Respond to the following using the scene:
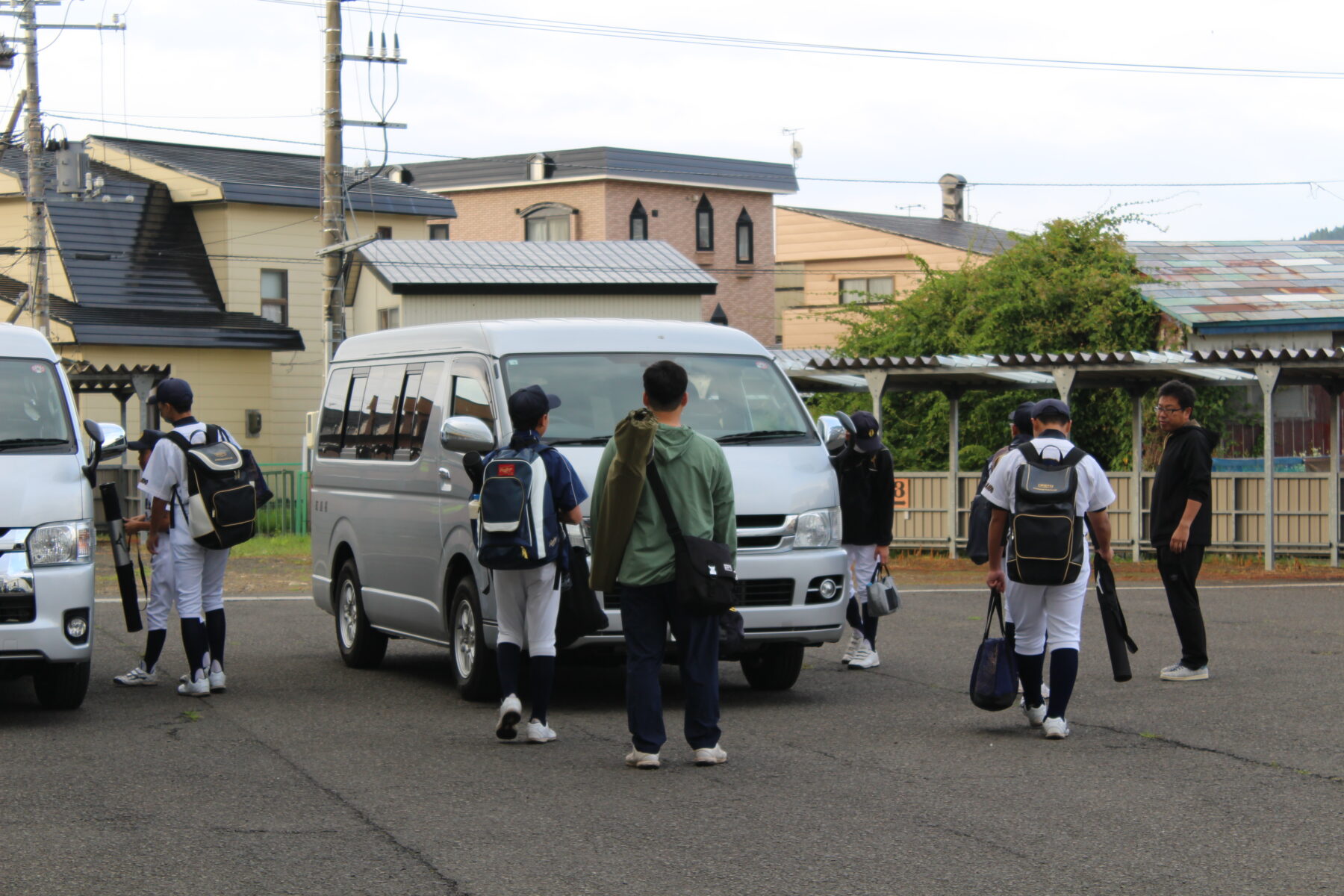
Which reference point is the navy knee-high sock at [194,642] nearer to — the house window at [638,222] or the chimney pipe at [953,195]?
the house window at [638,222]

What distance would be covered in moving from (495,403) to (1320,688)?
5.36 metres

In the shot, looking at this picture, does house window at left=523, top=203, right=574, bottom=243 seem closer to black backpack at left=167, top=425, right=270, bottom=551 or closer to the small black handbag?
black backpack at left=167, top=425, right=270, bottom=551

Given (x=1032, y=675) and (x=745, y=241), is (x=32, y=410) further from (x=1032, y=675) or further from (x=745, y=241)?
(x=745, y=241)

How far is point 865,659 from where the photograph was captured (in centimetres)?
1180

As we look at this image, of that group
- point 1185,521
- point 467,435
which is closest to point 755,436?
point 467,435

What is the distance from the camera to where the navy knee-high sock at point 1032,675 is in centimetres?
883

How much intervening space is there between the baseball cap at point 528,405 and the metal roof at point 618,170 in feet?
155

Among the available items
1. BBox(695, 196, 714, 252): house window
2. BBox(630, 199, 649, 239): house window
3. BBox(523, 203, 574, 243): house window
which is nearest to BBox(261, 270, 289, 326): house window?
BBox(523, 203, 574, 243): house window

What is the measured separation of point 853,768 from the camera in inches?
313

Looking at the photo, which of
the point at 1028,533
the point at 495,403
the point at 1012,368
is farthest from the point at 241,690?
the point at 1012,368

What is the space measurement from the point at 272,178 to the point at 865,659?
33775 mm

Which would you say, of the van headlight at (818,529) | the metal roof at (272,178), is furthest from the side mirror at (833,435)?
the metal roof at (272,178)

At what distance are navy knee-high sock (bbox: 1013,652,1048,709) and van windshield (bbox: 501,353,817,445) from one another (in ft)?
7.12

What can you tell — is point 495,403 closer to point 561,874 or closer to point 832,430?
point 832,430
